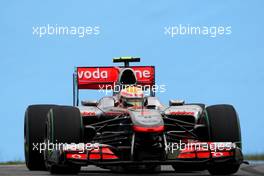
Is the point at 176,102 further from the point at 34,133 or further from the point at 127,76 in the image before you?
the point at 34,133

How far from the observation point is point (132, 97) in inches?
567

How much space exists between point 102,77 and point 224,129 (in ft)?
19.0

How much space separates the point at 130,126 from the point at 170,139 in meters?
1.05

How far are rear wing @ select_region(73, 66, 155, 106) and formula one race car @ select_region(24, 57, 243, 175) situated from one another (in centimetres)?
212

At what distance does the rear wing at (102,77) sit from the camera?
18.1m

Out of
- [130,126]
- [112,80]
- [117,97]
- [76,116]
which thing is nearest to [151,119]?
[130,126]

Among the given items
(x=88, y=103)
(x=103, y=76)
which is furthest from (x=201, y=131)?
(x=103, y=76)

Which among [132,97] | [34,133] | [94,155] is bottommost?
[94,155]

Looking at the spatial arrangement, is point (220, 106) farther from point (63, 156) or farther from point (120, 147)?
point (63, 156)

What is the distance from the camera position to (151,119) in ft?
39.5

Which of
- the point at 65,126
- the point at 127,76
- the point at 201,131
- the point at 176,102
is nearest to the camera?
the point at 65,126

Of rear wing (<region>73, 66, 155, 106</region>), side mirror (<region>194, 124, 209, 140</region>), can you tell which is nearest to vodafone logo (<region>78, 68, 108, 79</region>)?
rear wing (<region>73, 66, 155, 106</region>)

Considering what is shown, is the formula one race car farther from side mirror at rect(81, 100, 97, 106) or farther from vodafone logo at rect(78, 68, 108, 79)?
vodafone logo at rect(78, 68, 108, 79)

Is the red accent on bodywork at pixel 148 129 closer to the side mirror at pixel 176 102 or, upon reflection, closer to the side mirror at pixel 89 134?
the side mirror at pixel 89 134
